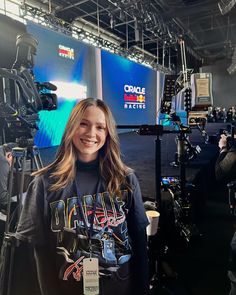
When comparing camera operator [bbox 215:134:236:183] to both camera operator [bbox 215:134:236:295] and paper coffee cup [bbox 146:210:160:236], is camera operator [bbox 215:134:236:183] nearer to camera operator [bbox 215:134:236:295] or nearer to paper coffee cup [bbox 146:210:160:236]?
camera operator [bbox 215:134:236:295]

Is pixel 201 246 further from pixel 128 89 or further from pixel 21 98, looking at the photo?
pixel 128 89

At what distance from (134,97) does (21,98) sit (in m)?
8.26

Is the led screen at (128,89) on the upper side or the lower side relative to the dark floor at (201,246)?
upper

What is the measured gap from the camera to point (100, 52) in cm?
745

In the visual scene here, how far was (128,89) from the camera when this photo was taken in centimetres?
913

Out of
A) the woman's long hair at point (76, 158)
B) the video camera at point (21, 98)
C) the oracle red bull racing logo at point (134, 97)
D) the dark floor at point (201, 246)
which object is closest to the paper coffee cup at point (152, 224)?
the dark floor at point (201, 246)

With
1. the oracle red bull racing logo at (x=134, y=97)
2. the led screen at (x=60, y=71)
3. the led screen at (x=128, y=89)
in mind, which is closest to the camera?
the led screen at (x=60, y=71)

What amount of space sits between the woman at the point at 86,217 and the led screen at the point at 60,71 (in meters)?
4.81

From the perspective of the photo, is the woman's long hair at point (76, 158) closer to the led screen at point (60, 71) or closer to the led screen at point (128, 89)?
the led screen at point (60, 71)

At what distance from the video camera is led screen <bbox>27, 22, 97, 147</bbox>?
3865 mm

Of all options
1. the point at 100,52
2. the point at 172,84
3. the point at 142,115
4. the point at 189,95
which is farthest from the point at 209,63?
the point at 189,95

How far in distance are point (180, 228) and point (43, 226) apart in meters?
1.49

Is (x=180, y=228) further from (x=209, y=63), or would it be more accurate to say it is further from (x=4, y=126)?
(x=209, y=63)

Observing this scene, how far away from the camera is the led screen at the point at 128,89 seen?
801 cm
